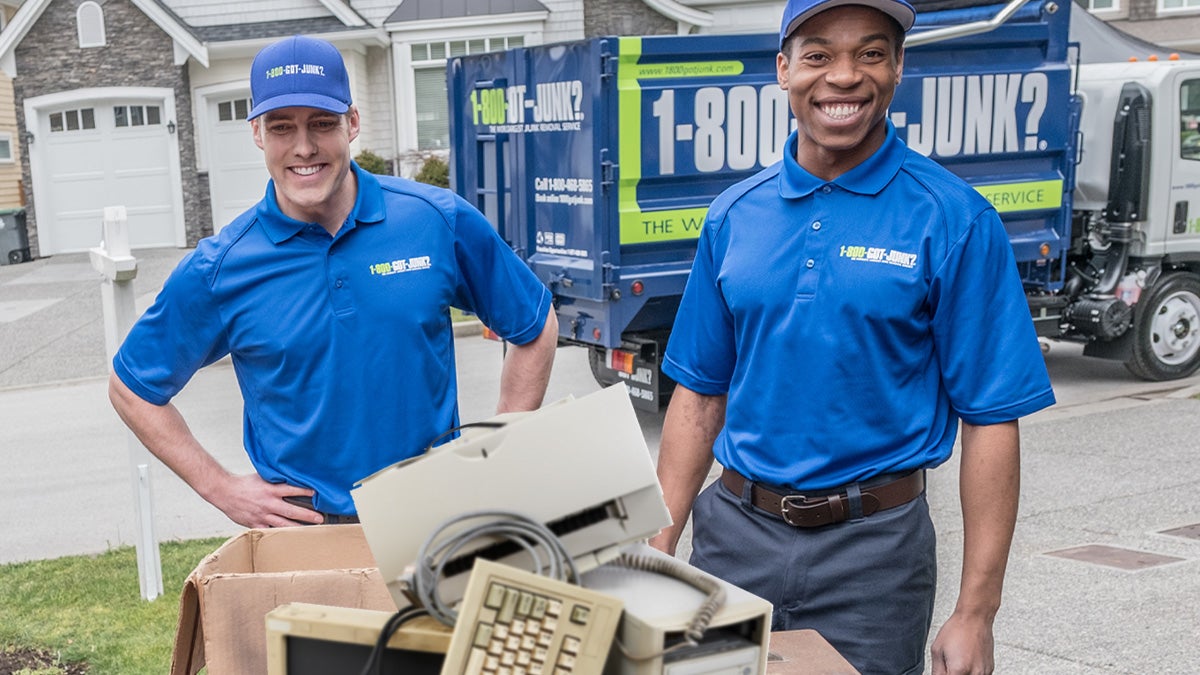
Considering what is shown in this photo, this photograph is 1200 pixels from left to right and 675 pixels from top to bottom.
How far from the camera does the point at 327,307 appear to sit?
341 centimetres

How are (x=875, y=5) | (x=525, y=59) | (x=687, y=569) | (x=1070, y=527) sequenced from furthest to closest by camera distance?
(x=525, y=59) → (x=1070, y=527) → (x=875, y=5) → (x=687, y=569)

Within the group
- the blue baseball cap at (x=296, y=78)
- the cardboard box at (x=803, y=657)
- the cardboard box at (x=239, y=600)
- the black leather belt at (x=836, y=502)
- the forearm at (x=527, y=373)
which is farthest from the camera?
the forearm at (x=527, y=373)

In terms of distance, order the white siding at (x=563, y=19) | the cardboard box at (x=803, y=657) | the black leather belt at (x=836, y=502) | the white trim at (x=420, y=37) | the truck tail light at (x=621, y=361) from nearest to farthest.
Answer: the cardboard box at (x=803, y=657)
the black leather belt at (x=836, y=502)
the truck tail light at (x=621, y=361)
the white trim at (x=420, y=37)
the white siding at (x=563, y=19)

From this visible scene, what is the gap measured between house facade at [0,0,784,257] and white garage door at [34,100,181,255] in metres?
0.02

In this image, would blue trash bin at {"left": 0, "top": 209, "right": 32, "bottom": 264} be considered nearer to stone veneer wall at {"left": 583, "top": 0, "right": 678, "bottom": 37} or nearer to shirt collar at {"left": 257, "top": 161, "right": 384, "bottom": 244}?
stone veneer wall at {"left": 583, "top": 0, "right": 678, "bottom": 37}

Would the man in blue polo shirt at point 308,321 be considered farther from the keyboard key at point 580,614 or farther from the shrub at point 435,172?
the shrub at point 435,172

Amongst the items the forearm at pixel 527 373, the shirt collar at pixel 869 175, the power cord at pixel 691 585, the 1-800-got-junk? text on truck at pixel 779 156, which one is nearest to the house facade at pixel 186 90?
the 1-800-got-junk? text on truck at pixel 779 156

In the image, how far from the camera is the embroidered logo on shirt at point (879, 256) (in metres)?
2.94

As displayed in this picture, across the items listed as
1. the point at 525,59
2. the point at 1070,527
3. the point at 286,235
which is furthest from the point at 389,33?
the point at 286,235

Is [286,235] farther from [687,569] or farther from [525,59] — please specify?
[525,59]

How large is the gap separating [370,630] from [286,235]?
164 centimetres

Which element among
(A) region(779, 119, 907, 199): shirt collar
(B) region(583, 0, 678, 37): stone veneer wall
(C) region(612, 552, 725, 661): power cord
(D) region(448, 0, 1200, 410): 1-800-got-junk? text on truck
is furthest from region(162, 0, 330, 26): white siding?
(C) region(612, 552, 725, 661): power cord

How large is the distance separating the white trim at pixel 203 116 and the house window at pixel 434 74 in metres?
3.12

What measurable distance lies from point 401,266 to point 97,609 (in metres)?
3.56
